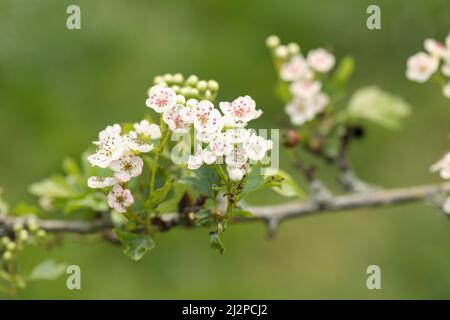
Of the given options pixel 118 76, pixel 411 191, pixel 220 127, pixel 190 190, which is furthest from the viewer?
pixel 118 76

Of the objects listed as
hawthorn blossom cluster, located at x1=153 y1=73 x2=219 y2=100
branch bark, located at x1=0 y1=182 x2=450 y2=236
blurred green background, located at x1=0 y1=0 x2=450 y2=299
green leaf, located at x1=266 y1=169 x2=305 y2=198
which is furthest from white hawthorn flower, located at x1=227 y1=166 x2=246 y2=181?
blurred green background, located at x1=0 y1=0 x2=450 y2=299

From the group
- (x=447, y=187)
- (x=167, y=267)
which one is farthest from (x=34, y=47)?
(x=447, y=187)

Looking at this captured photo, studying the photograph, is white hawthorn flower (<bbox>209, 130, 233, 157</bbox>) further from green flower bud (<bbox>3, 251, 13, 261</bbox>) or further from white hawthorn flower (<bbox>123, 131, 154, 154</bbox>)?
green flower bud (<bbox>3, 251, 13, 261</bbox>)

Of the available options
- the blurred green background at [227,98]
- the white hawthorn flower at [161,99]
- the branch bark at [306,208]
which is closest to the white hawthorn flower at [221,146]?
the white hawthorn flower at [161,99]

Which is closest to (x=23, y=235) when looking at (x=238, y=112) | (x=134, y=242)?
(x=134, y=242)

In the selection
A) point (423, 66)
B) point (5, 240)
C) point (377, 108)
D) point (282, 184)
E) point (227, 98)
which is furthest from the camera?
point (227, 98)

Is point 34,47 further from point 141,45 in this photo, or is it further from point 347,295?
point 347,295

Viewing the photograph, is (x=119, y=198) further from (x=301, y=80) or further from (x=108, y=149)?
(x=301, y=80)
